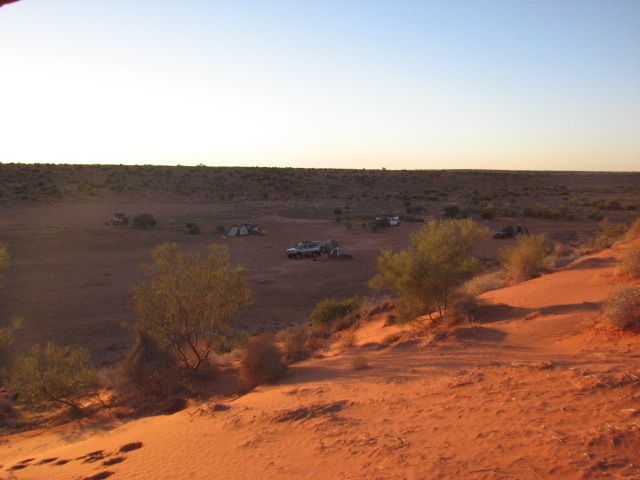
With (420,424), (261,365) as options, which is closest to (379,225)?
(261,365)

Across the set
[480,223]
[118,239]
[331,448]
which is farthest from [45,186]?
[331,448]

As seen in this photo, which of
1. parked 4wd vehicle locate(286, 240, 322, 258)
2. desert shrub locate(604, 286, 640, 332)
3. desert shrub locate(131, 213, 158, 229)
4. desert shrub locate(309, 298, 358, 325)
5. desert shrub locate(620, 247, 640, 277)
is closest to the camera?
desert shrub locate(604, 286, 640, 332)

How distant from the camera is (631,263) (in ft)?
59.3

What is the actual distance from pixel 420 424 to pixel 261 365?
6241 millimetres

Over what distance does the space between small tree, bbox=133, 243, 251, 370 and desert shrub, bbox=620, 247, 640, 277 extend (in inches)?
465

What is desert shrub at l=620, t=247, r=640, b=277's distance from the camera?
17.9 meters

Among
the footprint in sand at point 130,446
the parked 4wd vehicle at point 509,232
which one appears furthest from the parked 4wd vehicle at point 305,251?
the footprint in sand at point 130,446

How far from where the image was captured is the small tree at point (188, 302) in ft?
53.2

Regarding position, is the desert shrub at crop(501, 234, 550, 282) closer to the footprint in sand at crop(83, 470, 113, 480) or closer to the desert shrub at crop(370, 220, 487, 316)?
the desert shrub at crop(370, 220, 487, 316)

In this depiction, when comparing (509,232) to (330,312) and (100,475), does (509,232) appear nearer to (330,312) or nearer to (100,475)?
(330,312)

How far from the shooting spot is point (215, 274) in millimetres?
16547

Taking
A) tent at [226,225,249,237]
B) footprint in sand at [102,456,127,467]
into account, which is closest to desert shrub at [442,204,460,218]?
Result: tent at [226,225,249,237]

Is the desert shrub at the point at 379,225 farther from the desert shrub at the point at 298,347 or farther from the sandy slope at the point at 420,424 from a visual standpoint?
the sandy slope at the point at 420,424

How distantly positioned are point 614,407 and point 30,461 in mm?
10216
